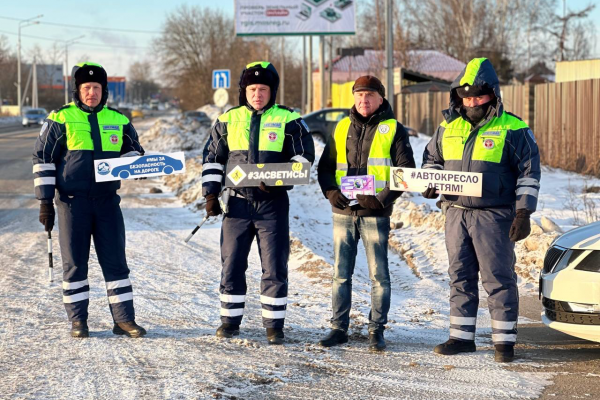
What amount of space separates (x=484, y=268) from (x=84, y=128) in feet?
10.3

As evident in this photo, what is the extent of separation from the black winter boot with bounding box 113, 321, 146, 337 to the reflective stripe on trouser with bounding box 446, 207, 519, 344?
229cm

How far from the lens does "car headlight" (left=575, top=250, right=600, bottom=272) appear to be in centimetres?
537

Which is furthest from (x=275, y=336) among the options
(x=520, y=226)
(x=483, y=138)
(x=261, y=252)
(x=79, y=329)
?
(x=483, y=138)

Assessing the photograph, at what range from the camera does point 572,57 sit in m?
69.8

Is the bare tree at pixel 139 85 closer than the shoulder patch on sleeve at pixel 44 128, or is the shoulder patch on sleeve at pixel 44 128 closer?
the shoulder patch on sleeve at pixel 44 128

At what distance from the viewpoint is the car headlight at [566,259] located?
18.1 feet

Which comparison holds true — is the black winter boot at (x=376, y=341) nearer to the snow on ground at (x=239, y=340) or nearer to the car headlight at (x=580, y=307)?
the snow on ground at (x=239, y=340)

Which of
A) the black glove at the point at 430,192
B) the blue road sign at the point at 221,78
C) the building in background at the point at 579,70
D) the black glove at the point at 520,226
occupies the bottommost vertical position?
the black glove at the point at 520,226

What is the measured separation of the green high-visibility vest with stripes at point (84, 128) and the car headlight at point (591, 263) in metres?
3.50

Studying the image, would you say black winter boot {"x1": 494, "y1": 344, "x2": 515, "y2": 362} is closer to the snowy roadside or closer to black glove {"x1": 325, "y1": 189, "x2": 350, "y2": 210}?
the snowy roadside

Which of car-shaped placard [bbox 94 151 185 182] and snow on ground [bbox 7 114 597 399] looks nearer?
snow on ground [bbox 7 114 597 399]

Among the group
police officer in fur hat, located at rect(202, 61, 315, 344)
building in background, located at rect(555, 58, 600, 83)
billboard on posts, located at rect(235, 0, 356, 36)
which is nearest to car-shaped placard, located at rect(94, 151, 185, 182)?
police officer in fur hat, located at rect(202, 61, 315, 344)

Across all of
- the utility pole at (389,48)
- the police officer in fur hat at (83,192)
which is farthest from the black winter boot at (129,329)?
the utility pole at (389,48)

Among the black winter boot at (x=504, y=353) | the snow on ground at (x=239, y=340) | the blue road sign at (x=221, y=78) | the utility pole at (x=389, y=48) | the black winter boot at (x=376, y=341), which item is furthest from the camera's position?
the blue road sign at (x=221, y=78)
